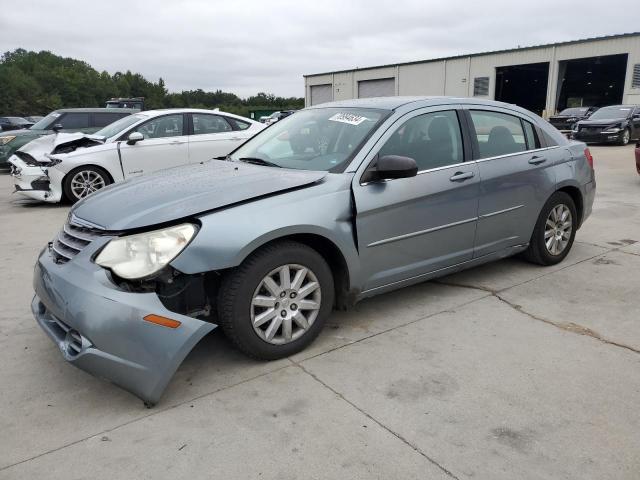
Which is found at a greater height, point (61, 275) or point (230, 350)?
point (61, 275)

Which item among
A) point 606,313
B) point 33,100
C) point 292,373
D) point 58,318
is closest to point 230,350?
point 292,373

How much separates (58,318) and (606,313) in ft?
12.3

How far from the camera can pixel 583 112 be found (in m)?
26.0

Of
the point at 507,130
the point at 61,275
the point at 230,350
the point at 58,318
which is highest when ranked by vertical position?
the point at 507,130

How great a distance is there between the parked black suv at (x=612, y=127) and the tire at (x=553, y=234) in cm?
1639

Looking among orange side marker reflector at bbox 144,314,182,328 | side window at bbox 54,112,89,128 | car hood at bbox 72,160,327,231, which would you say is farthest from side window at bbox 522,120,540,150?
side window at bbox 54,112,89,128

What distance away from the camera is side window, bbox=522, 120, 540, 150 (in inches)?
186

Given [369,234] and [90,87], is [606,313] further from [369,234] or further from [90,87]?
[90,87]

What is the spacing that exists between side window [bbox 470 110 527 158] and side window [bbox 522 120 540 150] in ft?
0.18

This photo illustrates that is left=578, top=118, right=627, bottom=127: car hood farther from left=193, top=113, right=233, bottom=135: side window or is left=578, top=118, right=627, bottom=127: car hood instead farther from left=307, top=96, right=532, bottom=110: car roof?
left=307, top=96, right=532, bottom=110: car roof

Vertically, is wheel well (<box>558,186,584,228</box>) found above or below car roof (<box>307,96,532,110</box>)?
below

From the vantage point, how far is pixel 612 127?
19062 millimetres

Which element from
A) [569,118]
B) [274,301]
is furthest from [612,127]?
[274,301]

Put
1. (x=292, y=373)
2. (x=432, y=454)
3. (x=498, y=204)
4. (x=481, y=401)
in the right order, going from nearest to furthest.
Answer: (x=432, y=454) < (x=481, y=401) < (x=292, y=373) < (x=498, y=204)
